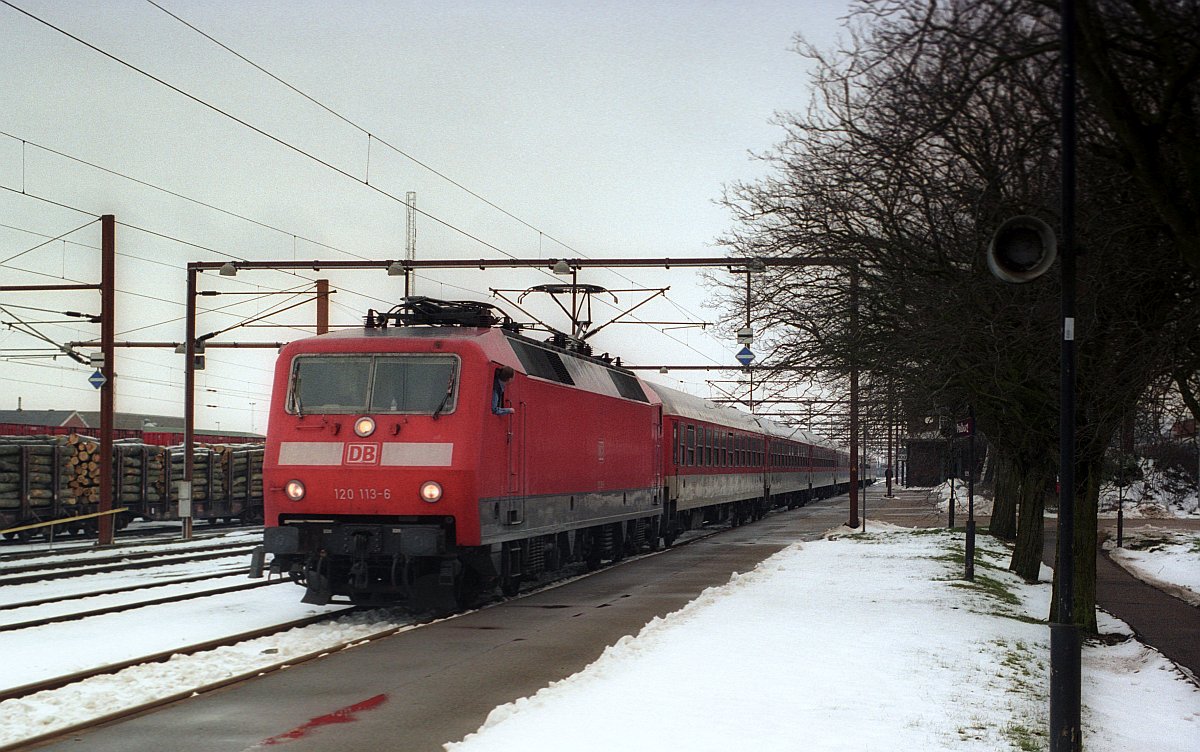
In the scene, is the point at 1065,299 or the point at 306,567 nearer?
the point at 1065,299

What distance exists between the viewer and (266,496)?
1407 centimetres

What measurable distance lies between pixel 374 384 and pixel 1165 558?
82.5 ft

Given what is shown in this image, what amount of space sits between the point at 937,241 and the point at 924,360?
232 cm

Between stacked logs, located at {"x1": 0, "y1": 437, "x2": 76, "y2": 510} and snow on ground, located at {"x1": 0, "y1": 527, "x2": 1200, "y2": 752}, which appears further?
stacked logs, located at {"x1": 0, "y1": 437, "x2": 76, "y2": 510}

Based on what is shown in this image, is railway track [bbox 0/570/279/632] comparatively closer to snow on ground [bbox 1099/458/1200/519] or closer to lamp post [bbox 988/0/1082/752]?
lamp post [bbox 988/0/1082/752]

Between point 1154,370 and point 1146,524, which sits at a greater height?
point 1154,370

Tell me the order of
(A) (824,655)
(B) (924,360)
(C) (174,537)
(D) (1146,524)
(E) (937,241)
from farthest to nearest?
(D) (1146,524) → (C) (174,537) → (B) (924,360) → (E) (937,241) → (A) (824,655)

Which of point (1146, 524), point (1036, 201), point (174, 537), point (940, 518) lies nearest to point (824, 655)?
point (1036, 201)

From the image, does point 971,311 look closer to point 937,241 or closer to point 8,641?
point 937,241

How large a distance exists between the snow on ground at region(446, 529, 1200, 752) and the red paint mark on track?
113 cm

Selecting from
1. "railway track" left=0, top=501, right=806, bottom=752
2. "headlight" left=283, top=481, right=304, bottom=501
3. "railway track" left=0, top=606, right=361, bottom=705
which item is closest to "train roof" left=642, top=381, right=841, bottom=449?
"railway track" left=0, top=501, right=806, bottom=752

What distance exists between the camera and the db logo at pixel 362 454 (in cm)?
1366

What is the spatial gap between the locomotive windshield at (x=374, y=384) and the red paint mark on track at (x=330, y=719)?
4962mm

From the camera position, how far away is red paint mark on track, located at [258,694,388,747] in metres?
8.09
